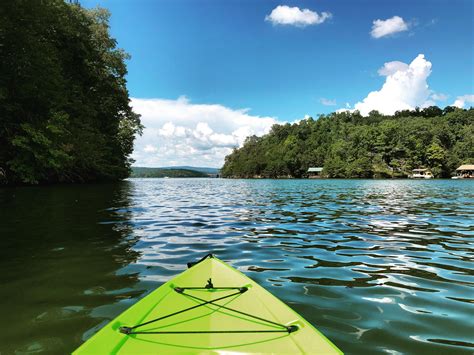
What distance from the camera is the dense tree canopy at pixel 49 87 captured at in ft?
82.4

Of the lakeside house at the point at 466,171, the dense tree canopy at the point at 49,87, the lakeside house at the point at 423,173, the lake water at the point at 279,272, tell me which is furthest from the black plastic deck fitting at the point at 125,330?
the lakeside house at the point at 423,173

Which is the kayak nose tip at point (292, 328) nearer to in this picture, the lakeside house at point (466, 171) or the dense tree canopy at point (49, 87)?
the dense tree canopy at point (49, 87)

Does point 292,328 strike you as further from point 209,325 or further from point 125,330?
point 125,330

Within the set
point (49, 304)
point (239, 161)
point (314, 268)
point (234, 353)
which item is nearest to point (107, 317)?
point (49, 304)

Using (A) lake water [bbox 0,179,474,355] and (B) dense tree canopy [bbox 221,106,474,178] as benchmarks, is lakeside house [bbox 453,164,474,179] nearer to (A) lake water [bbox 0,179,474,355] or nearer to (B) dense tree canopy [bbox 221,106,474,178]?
(B) dense tree canopy [bbox 221,106,474,178]

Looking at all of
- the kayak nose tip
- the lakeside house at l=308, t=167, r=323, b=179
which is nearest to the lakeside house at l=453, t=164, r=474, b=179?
the lakeside house at l=308, t=167, r=323, b=179

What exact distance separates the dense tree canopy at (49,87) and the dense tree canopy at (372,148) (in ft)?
280

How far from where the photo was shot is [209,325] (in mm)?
3066

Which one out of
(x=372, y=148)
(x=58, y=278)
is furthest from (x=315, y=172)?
(x=58, y=278)

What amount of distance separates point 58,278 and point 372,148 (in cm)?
11708

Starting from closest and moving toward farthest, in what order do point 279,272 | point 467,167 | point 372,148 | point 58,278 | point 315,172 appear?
1. point 58,278
2. point 279,272
3. point 467,167
4. point 372,148
5. point 315,172

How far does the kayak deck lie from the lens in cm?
267

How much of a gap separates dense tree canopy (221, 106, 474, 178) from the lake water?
327 feet

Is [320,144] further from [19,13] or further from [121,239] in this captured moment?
[121,239]
